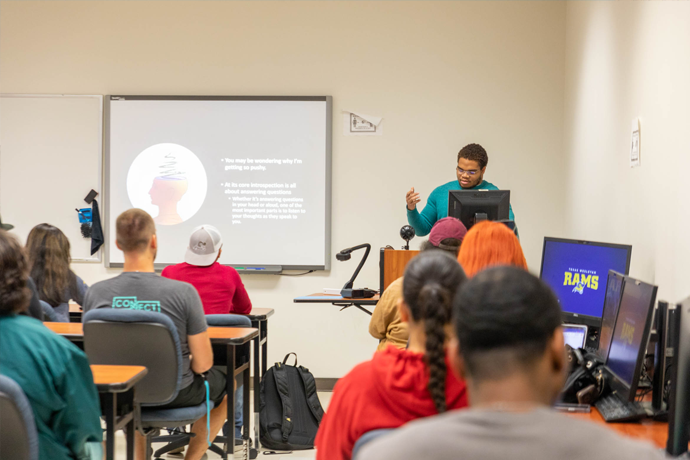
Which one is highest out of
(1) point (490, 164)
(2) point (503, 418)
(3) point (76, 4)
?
(3) point (76, 4)

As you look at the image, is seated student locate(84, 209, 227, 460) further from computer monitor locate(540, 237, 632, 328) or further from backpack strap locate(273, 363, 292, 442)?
computer monitor locate(540, 237, 632, 328)

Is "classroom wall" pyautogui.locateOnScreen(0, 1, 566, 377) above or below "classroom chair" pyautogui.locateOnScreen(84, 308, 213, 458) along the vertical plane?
above

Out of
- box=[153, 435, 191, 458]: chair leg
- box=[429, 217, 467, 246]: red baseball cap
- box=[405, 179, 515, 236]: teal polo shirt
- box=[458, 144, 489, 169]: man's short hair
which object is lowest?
box=[153, 435, 191, 458]: chair leg

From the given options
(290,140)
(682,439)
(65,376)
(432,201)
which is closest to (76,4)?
(290,140)

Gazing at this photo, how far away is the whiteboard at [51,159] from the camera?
5.11 m

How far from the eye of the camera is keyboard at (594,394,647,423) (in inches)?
69.7

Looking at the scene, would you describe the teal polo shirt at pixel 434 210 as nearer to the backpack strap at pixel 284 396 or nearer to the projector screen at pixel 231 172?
the projector screen at pixel 231 172

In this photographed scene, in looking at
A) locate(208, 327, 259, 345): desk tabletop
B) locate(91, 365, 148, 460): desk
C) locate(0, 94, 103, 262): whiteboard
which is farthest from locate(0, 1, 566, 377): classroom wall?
locate(91, 365, 148, 460): desk

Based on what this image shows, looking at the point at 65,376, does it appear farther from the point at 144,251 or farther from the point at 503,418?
the point at 503,418

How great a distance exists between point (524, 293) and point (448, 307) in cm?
59

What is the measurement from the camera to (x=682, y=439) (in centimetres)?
141

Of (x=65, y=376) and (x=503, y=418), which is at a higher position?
(x=503, y=418)

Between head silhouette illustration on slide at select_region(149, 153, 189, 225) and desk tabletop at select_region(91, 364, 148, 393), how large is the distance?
299cm

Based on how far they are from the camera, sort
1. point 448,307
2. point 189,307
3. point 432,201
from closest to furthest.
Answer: point 448,307
point 189,307
point 432,201
